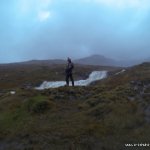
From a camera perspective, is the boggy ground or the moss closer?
the boggy ground

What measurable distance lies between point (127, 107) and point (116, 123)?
93.8 inches

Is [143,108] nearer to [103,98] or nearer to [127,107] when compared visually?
[127,107]

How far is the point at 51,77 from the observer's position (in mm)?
106062

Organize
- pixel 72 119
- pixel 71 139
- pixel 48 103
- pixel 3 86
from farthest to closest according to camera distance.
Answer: pixel 3 86
pixel 48 103
pixel 72 119
pixel 71 139

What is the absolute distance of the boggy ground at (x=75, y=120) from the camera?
18391 mm

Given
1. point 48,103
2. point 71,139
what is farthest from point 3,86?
point 71,139

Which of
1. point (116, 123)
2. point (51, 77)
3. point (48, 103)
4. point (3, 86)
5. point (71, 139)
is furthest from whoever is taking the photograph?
point (51, 77)

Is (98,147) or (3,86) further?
(3,86)

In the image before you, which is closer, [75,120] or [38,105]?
[75,120]

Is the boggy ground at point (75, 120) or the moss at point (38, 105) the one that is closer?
the boggy ground at point (75, 120)

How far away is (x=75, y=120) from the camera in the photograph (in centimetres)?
2155

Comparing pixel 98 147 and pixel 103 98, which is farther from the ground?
pixel 103 98

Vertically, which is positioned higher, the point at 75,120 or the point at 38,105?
the point at 38,105

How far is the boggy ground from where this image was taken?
1839 centimetres
